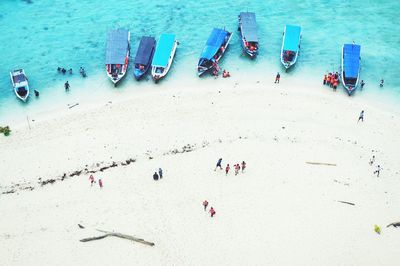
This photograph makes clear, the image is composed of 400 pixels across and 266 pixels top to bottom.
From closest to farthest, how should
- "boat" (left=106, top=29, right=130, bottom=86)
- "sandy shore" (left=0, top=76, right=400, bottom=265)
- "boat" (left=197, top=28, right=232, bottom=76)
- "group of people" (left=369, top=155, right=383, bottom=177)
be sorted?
"sandy shore" (left=0, top=76, right=400, bottom=265), "group of people" (left=369, top=155, right=383, bottom=177), "boat" (left=106, top=29, right=130, bottom=86), "boat" (left=197, top=28, right=232, bottom=76)

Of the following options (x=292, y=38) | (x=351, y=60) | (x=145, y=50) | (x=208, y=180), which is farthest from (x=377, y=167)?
(x=145, y=50)

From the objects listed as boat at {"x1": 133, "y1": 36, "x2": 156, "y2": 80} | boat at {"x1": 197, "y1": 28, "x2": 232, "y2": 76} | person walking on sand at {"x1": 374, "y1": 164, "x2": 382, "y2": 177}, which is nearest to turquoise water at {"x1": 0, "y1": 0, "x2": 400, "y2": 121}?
boat at {"x1": 197, "y1": 28, "x2": 232, "y2": 76}

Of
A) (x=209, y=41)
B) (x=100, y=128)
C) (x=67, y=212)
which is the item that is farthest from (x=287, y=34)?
(x=67, y=212)

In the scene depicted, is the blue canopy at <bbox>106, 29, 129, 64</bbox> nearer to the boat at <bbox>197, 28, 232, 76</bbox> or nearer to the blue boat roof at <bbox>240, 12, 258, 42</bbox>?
the boat at <bbox>197, 28, 232, 76</bbox>

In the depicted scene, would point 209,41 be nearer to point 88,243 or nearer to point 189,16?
point 189,16

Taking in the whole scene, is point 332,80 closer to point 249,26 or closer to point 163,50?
point 249,26

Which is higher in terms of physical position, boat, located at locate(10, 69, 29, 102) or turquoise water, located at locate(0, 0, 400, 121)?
turquoise water, located at locate(0, 0, 400, 121)

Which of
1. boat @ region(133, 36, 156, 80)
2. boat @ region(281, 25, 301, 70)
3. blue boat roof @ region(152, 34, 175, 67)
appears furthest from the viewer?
boat @ region(281, 25, 301, 70)
